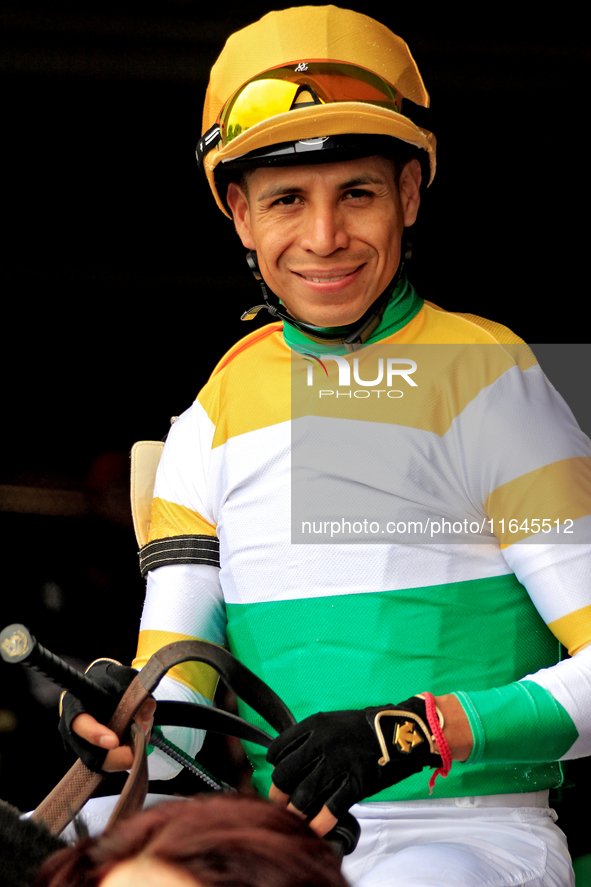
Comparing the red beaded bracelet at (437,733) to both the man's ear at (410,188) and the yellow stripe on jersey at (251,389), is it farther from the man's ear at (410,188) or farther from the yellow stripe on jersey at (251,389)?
the man's ear at (410,188)

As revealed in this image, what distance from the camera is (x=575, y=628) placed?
1259mm

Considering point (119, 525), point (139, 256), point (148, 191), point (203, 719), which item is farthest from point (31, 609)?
point (203, 719)

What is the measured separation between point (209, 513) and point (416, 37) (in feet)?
4.43

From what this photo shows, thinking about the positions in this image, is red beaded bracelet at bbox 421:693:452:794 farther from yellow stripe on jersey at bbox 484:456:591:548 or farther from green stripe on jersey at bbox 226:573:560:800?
yellow stripe on jersey at bbox 484:456:591:548

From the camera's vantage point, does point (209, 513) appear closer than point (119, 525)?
Yes

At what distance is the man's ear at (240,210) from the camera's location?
1.58 m

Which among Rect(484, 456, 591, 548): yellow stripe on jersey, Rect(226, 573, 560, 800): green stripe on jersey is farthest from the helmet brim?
Rect(226, 573, 560, 800): green stripe on jersey

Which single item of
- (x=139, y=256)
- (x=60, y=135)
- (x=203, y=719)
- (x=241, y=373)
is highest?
(x=60, y=135)

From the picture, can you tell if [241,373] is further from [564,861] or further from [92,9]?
[92,9]

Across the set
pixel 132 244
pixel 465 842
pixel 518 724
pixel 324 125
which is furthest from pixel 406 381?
pixel 132 244

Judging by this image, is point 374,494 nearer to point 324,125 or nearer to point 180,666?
point 180,666

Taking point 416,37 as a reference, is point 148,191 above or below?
below

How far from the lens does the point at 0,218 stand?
2580 mm

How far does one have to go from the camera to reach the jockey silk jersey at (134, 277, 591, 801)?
1.30m
